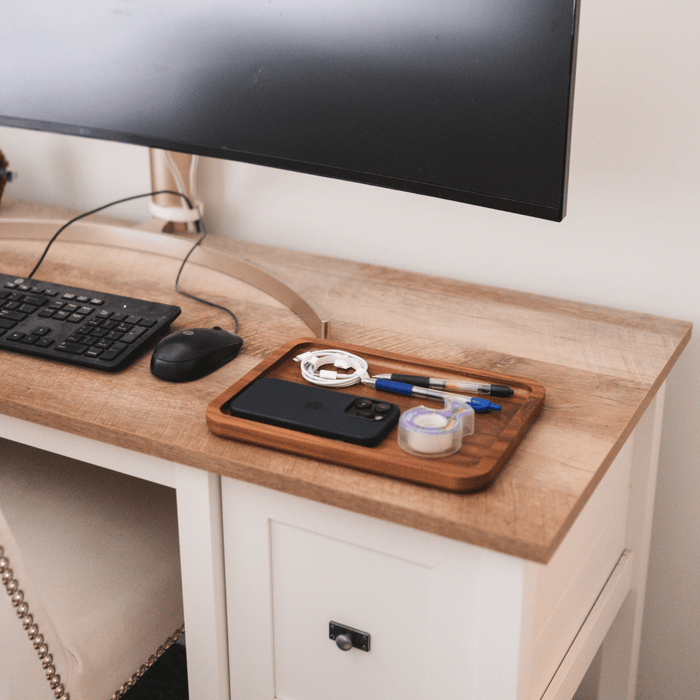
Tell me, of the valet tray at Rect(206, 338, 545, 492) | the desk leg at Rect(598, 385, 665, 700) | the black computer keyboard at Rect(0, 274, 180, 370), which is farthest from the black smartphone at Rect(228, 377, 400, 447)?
the desk leg at Rect(598, 385, 665, 700)

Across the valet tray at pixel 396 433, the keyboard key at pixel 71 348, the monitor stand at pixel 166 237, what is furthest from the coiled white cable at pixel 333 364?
the keyboard key at pixel 71 348

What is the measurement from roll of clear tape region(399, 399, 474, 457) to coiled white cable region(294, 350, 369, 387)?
10 cm

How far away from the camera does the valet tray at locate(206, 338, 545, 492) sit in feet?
2.09

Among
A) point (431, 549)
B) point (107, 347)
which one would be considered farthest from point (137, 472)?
point (431, 549)

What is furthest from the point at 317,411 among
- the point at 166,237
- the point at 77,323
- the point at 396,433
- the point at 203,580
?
the point at 166,237

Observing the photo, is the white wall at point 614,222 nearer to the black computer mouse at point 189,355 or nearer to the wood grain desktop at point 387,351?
the wood grain desktop at point 387,351

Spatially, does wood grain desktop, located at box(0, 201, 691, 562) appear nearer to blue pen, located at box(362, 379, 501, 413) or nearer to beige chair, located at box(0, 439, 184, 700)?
blue pen, located at box(362, 379, 501, 413)

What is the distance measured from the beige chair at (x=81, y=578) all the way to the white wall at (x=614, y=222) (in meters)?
0.47

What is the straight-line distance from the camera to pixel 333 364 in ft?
2.67

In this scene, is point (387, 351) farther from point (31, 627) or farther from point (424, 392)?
point (31, 627)

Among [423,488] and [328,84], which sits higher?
[328,84]

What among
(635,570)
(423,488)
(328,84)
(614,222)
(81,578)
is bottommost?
(635,570)

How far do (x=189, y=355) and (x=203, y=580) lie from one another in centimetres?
22

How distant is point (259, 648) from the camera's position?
79cm
